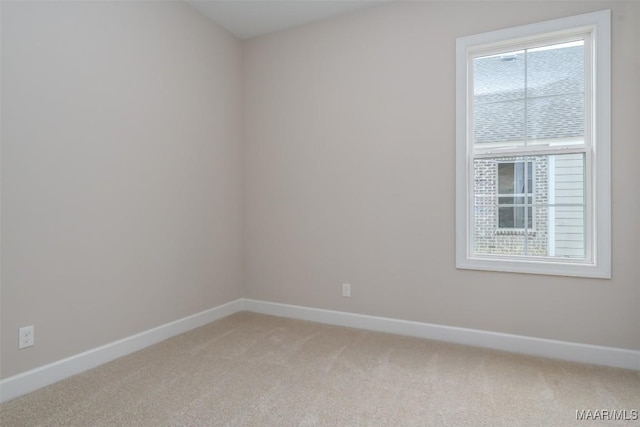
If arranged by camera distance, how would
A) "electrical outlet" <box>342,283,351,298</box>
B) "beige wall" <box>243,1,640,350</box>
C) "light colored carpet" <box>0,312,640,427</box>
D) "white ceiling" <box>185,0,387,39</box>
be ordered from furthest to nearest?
"electrical outlet" <box>342,283,351,298</box> < "white ceiling" <box>185,0,387,39</box> < "beige wall" <box>243,1,640,350</box> < "light colored carpet" <box>0,312,640,427</box>

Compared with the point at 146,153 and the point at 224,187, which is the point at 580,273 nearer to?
the point at 224,187

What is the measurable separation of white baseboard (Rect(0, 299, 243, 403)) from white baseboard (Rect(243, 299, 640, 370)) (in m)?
0.80

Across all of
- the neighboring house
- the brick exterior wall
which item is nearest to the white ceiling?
the neighboring house

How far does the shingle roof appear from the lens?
2.56m

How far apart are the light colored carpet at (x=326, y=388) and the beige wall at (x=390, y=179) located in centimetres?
36

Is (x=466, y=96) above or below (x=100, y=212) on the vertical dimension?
above

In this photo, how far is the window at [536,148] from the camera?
243 centimetres

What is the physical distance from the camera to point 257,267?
3.71 meters

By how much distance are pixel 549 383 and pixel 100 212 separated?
3057 mm

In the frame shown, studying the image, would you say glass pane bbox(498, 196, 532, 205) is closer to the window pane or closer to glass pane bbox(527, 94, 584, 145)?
the window pane

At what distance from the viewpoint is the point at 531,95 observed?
8.77 feet

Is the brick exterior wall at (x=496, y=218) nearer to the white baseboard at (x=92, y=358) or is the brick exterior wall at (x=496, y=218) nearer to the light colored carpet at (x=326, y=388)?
the light colored carpet at (x=326, y=388)

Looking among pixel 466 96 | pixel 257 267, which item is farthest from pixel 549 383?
pixel 257 267

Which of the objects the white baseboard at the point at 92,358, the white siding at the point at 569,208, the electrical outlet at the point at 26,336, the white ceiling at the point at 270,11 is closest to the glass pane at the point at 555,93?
the white siding at the point at 569,208
